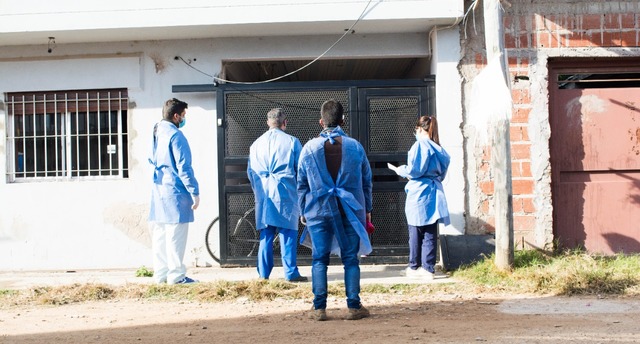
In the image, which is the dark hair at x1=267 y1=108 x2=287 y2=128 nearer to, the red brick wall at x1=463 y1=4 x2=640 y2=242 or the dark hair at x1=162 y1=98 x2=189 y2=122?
the dark hair at x1=162 y1=98 x2=189 y2=122

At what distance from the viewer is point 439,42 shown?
391 inches

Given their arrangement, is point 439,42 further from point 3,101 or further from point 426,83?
point 3,101

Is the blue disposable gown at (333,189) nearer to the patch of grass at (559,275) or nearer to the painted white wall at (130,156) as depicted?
the patch of grass at (559,275)

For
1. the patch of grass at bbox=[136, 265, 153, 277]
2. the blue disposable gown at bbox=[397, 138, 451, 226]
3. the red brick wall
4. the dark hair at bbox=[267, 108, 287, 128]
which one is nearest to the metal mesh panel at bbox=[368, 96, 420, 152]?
the red brick wall

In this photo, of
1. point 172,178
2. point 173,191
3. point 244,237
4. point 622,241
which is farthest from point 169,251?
point 622,241

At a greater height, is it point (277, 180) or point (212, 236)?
point (277, 180)

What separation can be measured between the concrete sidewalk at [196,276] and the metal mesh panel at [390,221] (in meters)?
0.31

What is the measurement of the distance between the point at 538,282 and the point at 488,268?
2.94ft

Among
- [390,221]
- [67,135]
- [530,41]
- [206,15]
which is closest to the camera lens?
[206,15]

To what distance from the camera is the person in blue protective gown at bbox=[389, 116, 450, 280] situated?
853cm

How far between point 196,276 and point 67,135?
110 inches

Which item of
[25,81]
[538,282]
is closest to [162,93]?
[25,81]

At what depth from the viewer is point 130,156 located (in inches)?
409

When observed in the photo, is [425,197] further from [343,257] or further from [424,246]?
[343,257]
